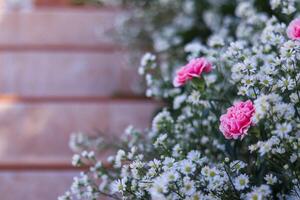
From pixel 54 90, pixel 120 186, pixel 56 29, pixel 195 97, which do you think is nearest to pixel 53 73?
pixel 54 90

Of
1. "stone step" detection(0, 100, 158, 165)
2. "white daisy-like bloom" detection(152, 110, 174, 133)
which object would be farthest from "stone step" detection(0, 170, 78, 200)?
"white daisy-like bloom" detection(152, 110, 174, 133)

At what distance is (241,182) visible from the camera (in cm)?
147

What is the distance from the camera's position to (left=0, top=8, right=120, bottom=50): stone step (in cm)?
357

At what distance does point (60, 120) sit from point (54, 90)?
1.77 ft

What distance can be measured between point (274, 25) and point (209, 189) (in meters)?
0.71

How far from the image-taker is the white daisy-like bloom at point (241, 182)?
1460 mm

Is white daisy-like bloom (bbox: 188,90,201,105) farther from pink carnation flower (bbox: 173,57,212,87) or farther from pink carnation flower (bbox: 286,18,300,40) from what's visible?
pink carnation flower (bbox: 286,18,300,40)

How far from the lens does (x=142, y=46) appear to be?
11.1 ft

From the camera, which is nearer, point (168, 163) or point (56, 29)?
point (168, 163)

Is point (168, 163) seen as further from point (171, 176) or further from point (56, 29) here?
point (56, 29)

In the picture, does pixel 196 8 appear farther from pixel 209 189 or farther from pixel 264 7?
pixel 209 189

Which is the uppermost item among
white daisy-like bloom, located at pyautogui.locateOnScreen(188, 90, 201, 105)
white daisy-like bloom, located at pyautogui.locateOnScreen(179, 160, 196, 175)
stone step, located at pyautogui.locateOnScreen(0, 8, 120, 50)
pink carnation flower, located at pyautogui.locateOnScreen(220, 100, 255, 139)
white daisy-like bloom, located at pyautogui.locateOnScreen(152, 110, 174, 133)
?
stone step, located at pyautogui.locateOnScreen(0, 8, 120, 50)

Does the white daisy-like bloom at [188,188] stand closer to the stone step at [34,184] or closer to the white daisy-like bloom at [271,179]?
the white daisy-like bloom at [271,179]

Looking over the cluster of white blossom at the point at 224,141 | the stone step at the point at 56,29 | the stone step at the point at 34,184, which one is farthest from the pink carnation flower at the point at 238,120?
the stone step at the point at 56,29
